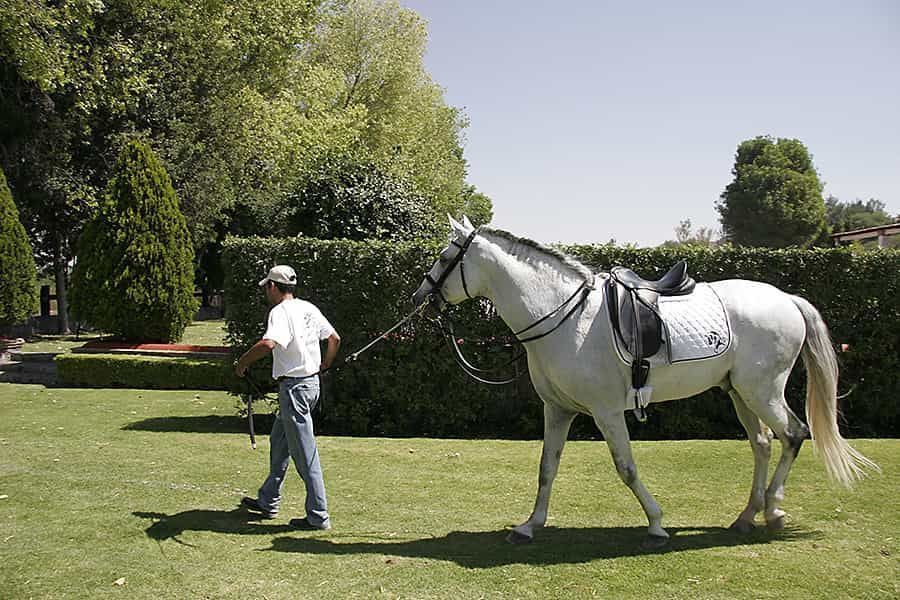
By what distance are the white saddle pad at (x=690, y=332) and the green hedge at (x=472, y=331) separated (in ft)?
14.9

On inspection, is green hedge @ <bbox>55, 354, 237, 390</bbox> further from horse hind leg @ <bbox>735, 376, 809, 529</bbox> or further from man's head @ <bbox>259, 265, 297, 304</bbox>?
horse hind leg @ <bbox>735, 376, 809, 529</bbox>

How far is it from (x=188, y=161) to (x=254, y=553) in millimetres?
21508

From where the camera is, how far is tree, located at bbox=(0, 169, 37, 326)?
755 inches

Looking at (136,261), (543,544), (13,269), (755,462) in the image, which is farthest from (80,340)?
(755,462)

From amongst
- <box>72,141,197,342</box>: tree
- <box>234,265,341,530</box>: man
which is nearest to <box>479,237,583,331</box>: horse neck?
<box>234,265,341,530</box>: man

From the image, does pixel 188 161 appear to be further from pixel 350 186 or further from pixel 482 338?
pixel 482 338

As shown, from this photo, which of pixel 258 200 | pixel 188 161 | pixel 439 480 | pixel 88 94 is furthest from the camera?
pixel 258 200

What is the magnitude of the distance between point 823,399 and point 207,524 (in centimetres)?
534

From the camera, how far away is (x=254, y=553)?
574cm

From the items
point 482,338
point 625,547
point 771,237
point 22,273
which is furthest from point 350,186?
point 771,237

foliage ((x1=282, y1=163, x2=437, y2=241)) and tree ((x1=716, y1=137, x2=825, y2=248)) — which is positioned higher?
tree ((x1=716, y1=137, x2=825, y2=248))

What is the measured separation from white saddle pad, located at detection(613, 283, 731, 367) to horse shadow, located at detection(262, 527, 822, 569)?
1420 mm

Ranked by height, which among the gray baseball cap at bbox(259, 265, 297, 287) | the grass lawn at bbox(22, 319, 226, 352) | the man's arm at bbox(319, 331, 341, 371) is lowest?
the grass lawn at bbox(22, 319, 226, 352)

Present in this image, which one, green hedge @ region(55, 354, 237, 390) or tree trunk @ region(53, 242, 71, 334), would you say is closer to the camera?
green hedge @ region(55, 354, 237, 390)
